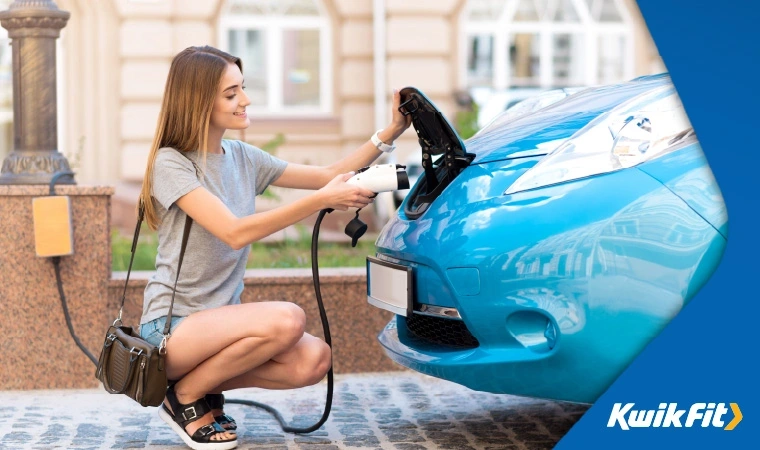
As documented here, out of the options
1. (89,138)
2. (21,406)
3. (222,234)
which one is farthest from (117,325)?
(89,138)

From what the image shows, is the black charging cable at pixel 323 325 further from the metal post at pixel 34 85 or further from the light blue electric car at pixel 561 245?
the light blue electric car at pixel 561 245

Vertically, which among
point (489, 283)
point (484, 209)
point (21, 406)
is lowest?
point (21, 406)

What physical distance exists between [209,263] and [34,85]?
6.04 ft

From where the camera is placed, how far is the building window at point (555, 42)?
1492 centimetres

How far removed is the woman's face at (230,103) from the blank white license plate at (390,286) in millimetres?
668

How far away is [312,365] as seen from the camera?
3959 mm

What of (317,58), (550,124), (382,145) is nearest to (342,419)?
(382,145)

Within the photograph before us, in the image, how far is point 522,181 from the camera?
3357 millimetres

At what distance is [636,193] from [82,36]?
11351mm

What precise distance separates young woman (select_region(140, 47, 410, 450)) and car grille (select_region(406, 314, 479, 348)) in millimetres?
381

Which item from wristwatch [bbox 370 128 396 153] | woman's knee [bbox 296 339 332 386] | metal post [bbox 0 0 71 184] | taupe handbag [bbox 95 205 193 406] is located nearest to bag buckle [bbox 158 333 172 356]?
taupe handbag [bbox 95 205 193 406]

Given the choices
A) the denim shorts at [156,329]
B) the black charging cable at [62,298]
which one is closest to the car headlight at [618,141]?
the denim shorts at [156,329]

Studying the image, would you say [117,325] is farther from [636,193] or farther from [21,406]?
[636,193]

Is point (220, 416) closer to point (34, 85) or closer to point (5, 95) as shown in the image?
point (34, 85)
